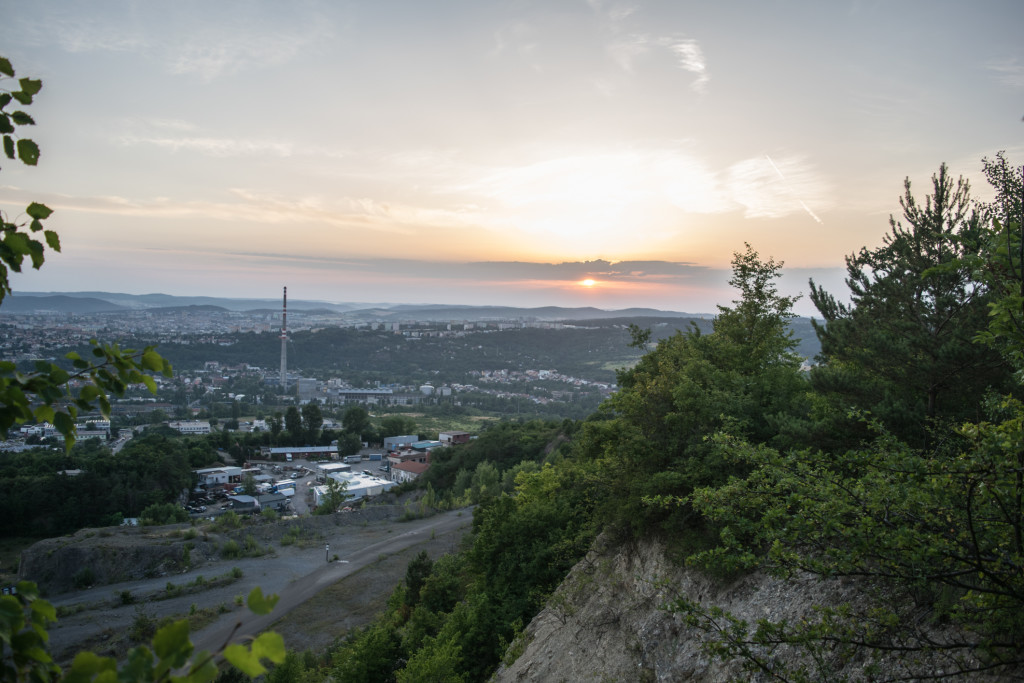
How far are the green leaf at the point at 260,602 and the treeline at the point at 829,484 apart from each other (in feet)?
12.6

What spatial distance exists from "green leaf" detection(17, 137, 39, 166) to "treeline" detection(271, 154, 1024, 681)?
A: 198 inches

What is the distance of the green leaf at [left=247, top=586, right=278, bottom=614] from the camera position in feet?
5.02

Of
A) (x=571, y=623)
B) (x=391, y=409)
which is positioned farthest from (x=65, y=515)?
(x=391, y=409)

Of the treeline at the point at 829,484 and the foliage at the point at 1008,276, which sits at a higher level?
the foliage at the point at 1008,276

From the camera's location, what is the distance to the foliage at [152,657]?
5.15ft

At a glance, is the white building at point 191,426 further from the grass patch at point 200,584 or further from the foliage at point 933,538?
the foliage at point 933,538

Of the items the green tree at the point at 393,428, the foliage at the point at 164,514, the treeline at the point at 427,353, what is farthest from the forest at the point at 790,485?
the treeline at the point at 427,353

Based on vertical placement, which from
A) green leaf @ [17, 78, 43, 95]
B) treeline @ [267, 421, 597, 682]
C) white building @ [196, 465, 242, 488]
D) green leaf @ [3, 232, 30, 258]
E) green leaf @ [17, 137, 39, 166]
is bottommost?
white building @ [196, 465, 242, 488]

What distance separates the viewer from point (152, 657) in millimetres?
1725

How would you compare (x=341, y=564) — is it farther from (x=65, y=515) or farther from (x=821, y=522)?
(x=821, y=522)

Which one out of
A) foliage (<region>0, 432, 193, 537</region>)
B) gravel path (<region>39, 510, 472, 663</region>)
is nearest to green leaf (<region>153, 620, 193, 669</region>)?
gravel path (<region>39, 510, 472, 663</region>)

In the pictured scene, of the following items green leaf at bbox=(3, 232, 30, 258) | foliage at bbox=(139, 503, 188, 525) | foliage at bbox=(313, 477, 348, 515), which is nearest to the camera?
green leaf at bbox=(3, 232, 30, 258)

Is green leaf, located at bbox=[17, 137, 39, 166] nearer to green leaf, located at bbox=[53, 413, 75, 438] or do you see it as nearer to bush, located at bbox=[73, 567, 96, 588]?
green leaf, located at bbox=[53, 413, 75, 438]

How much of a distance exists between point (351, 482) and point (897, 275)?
164ft
